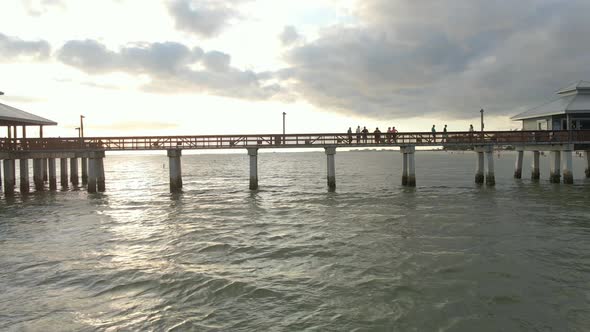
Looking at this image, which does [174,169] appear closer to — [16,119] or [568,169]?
[16,119]

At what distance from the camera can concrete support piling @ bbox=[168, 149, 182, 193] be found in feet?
97.8

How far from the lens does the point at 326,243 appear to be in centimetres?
1325

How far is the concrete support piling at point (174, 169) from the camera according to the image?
2981 cm

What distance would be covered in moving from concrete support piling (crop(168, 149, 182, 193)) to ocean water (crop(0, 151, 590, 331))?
34.2ft

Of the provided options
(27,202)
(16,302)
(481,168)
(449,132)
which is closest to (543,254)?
(16,302)

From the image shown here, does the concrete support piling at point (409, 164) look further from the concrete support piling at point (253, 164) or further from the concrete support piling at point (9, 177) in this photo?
the concrete support piling at point (9, 177)

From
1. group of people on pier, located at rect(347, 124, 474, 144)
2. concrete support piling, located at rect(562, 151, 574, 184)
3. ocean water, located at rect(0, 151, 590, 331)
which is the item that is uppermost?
group of people on pier, located at rect(347, 124, 474, 144)

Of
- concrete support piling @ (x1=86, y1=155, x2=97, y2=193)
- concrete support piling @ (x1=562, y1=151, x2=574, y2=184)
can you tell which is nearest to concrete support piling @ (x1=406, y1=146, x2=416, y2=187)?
concrete support piling @ (x1=562, y1=151, x2=574, y2=184)

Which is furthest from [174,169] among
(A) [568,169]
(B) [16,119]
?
(A) [568,169]

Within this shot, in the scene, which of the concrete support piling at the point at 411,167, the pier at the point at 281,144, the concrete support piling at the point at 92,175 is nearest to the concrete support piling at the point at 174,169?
the pier at the point at 281,144

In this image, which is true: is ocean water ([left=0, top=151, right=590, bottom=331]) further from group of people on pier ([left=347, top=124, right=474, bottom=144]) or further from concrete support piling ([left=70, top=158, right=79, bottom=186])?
concrete support piling ([left=70, top=158, right=79, bottom=186])

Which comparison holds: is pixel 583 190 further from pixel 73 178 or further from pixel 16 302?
pixel 73 178

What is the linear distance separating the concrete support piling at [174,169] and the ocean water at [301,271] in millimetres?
10420

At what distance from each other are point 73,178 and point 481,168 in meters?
41.6
